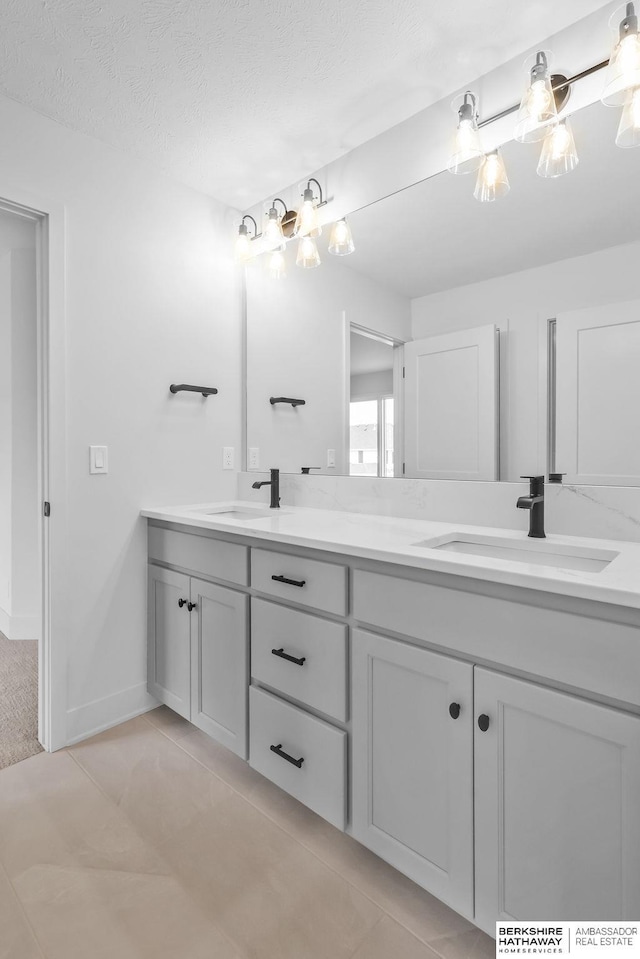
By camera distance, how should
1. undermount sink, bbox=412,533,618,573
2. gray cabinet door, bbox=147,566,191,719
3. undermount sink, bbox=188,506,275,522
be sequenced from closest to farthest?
undermount sink, bbox=412,533,618,573 < gray cabinet door, bbox=147,566,191,719 < undermount sink, bbox=188,506,275,522

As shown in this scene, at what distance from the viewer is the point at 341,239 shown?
207 cm

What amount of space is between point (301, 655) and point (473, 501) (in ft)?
2.48

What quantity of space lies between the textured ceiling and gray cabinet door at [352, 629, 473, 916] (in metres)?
1.79

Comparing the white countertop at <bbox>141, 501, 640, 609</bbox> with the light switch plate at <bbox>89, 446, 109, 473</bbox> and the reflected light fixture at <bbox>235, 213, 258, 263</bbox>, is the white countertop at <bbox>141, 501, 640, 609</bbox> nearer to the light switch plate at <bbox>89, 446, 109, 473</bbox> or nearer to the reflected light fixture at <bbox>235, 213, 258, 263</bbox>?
the light switch plate at <bbox>89, 446, 109, 473</bbox>

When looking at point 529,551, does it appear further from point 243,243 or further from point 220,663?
point 243,243

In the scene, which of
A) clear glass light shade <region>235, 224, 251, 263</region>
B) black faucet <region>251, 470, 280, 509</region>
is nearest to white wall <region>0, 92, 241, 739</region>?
clear glass light shade <region>235, 224, 251, 263</region>

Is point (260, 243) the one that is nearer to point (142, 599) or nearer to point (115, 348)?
point (115, 348)

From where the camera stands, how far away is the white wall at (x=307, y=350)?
80.0 inches

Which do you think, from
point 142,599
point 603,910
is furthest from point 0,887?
point 603,910

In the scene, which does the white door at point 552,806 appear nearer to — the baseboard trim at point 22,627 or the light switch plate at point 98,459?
the light switch plate at point 98,459

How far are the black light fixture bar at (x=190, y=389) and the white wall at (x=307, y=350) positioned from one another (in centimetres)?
24

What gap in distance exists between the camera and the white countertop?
96cm

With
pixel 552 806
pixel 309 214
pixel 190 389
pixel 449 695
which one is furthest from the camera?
pixel 190 389

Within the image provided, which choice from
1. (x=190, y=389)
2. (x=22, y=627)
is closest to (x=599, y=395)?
(x=190, y=389)
